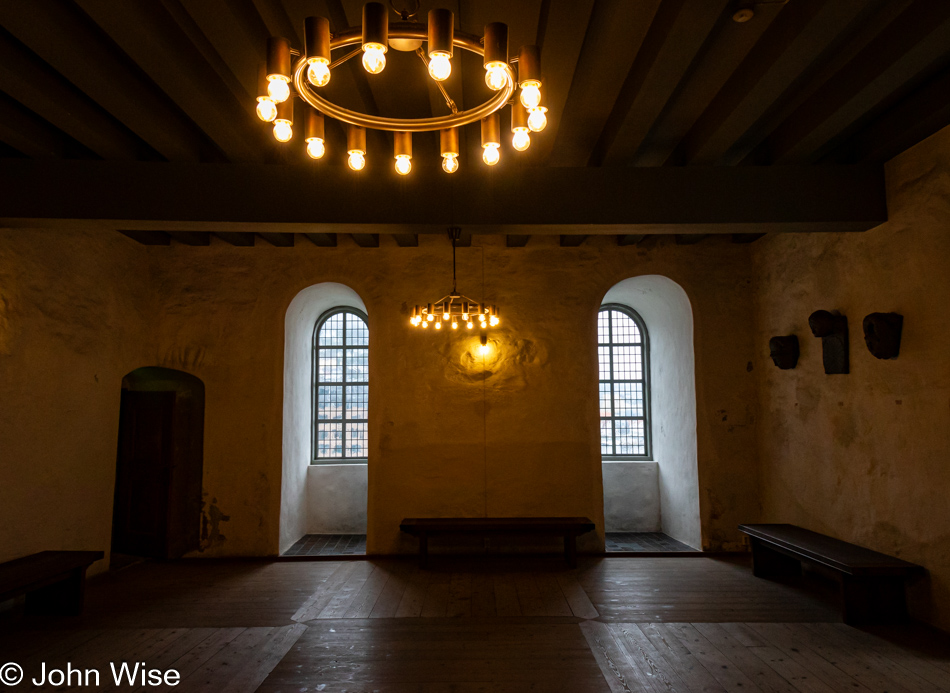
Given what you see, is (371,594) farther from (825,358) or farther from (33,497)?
(825,358)

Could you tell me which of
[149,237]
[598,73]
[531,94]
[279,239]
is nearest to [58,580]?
[149,237]

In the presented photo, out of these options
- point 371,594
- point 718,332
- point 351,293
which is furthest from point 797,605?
point 351,293

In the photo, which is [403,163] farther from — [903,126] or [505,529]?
[505,529]

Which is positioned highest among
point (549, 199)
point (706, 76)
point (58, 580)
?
point (706, 76)

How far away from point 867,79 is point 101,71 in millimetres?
4744

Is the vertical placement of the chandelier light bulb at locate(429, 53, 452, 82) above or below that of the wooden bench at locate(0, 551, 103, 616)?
above

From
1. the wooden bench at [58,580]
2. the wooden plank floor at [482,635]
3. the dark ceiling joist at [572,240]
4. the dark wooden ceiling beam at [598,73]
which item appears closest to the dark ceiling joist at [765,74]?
the dark wooden ceiling beam at [598,73]

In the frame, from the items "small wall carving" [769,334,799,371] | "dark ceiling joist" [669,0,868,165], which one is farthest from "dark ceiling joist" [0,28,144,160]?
"small wall carving" [769,334,799,371]

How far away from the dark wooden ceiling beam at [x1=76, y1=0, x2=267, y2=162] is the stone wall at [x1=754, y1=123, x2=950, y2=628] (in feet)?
16.8

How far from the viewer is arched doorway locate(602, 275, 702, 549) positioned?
7.49 meters

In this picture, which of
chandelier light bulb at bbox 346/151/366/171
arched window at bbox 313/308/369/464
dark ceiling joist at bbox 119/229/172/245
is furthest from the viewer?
arched window at bbox 313/308/369/464

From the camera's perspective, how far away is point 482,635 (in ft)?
15.0

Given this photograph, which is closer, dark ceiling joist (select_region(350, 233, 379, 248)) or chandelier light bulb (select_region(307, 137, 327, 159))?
chandelier light bulb (select_region(307, 137, 327, 159))

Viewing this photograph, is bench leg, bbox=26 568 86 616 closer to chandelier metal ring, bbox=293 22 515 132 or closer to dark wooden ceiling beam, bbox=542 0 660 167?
chandelier metal ring, bbox=293 22 515 132
